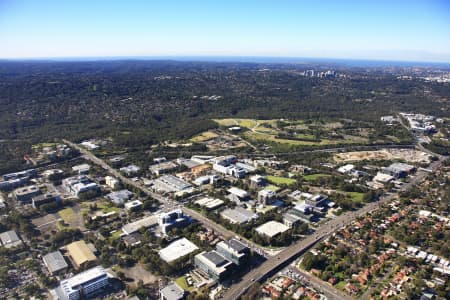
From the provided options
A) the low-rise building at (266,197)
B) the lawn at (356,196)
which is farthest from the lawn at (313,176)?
the low-rise building at (266,197)

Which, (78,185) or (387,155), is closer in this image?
(78,185)

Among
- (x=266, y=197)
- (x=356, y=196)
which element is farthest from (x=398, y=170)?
(x=266, y=197)

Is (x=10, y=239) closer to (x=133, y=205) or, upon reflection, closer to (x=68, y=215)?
(x=68, y=215)

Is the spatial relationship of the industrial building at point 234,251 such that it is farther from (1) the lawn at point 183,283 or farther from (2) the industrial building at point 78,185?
(2) the industrial building at point 78,185

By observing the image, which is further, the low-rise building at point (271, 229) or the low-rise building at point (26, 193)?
the low-rise building at point (26, 193)

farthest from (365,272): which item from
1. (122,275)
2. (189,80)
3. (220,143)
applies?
(189,80)
